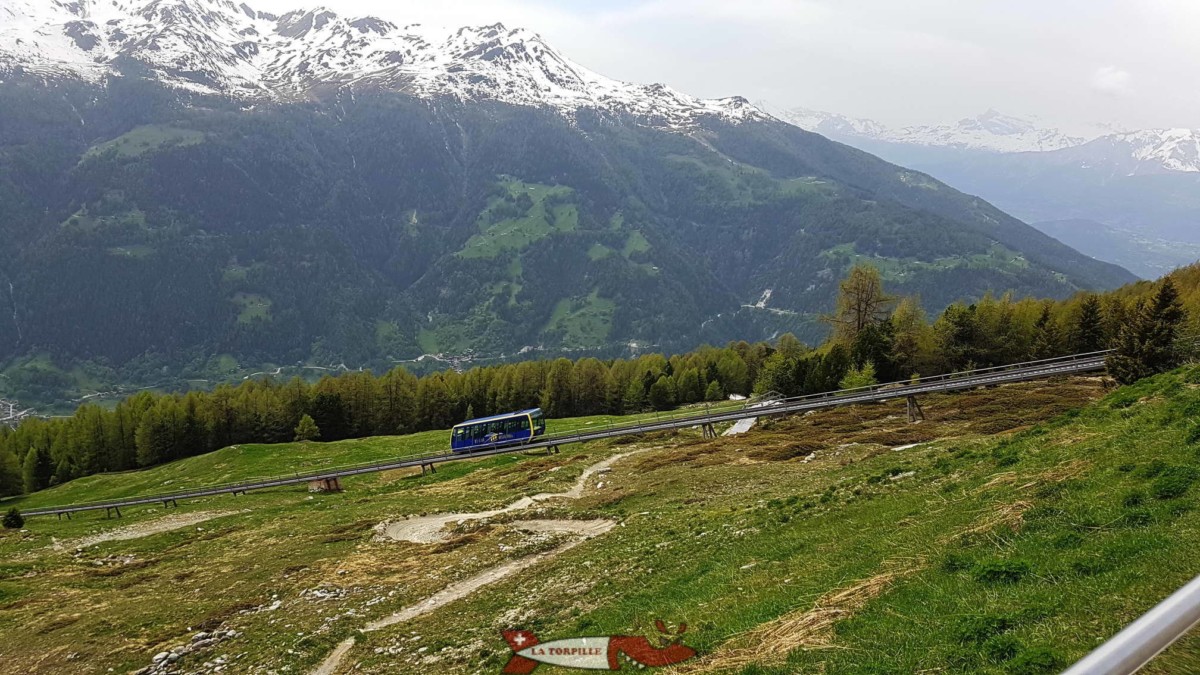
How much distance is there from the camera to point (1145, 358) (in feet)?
131

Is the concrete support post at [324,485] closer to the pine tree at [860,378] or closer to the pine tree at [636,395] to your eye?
the pine tree at [860,378]

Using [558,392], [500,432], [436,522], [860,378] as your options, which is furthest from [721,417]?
[558,392]

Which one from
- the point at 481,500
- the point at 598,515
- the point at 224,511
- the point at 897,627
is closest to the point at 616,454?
the point at 481,500

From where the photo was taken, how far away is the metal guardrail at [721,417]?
62750mm

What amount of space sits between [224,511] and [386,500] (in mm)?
17897

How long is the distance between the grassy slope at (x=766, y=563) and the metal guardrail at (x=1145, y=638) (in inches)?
183

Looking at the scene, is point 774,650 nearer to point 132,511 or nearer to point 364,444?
→ point 132,511

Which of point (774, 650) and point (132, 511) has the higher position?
point (774, 650)

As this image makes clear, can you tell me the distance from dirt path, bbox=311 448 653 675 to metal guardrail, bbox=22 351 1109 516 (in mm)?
19806

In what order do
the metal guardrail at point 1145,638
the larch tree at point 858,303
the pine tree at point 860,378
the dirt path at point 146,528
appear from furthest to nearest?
the larch tree at point 858,303
the pine tree at point 860,378
the dirt path at point 146,528
the metal guardrail at point 1145,638

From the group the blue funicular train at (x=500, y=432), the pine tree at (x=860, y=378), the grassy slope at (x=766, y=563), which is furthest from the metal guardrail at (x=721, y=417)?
the grassy slope at (x=766, y=563)

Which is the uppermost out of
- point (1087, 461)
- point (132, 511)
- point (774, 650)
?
point (1087, 461)

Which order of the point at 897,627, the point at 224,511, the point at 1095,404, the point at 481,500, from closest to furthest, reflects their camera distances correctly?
the point at 897,627, the point at 1095,404, the point at 481,500, the point at 224,511

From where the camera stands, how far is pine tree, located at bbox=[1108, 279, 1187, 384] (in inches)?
1556
